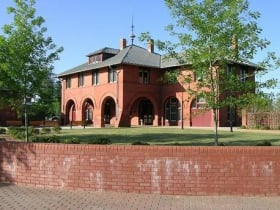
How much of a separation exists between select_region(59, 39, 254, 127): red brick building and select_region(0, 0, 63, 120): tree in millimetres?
23379

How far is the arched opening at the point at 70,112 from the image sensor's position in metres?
52.6

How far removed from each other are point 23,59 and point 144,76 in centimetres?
2789

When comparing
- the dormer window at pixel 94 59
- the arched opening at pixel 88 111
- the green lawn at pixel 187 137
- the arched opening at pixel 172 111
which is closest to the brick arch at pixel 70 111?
the arched opening at pixel 88 111

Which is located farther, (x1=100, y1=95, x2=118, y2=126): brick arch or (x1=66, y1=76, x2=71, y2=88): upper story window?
(x1=66, y1=76, x2=71, y2=88): upper story window

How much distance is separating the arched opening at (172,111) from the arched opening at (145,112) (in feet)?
6.06

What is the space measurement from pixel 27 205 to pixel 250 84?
7462 mm

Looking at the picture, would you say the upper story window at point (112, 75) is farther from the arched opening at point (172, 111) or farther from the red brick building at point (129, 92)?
the arched opening at point (172, 111)

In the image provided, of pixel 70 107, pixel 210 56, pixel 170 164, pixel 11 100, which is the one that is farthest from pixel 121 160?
pixel 70 107

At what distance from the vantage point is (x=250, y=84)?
12.9 meters

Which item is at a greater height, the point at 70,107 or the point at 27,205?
the point at 70,107

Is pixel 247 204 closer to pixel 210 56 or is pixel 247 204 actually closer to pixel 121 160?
pixel 121 160

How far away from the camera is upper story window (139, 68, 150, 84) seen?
44125 millimetres

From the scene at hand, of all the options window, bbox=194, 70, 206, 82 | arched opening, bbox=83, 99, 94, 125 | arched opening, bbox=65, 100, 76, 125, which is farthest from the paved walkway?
arched opening, bbox=65, 100, 76, 125

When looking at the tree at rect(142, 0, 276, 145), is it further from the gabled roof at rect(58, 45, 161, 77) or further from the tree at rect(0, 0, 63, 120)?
the gabled roof at rect(58, 45, 161, 77)
